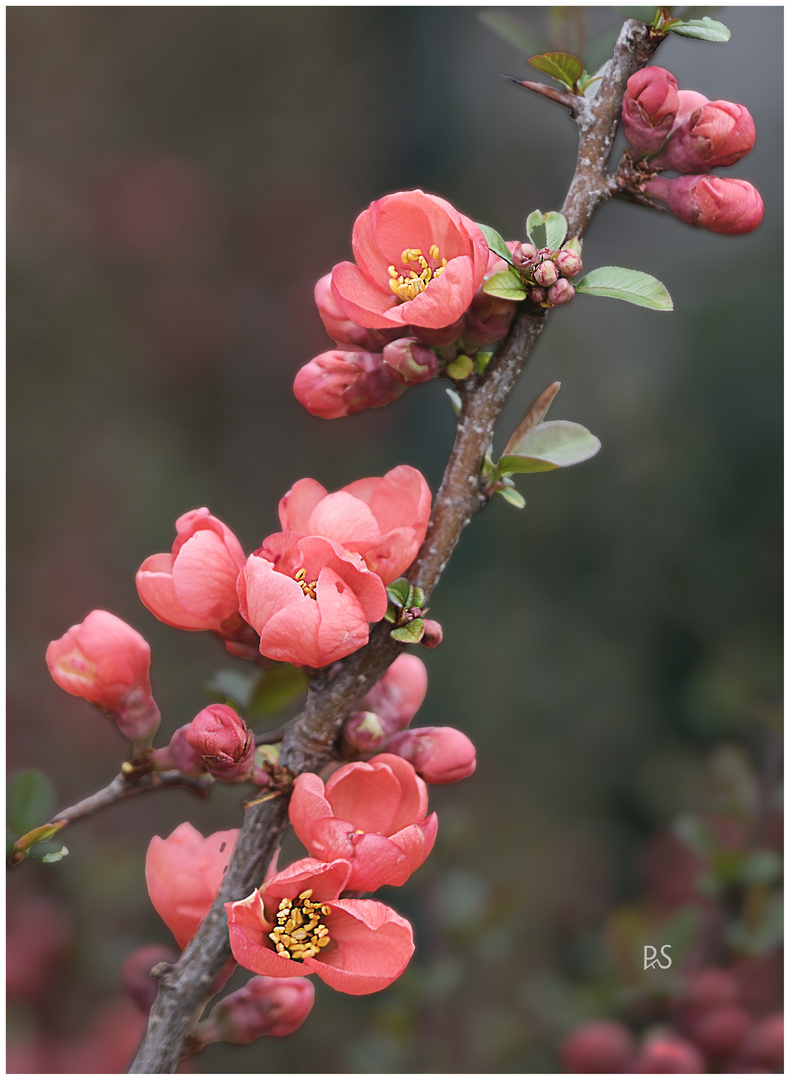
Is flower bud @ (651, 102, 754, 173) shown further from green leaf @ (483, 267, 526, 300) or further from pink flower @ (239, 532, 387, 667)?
pink flower @ (239, 532, 387, 667)

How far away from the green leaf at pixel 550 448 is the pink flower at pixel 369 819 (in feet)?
0.66

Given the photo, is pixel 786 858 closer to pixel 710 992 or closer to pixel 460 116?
pixel 710 992

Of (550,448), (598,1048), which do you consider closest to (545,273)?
(550,448)

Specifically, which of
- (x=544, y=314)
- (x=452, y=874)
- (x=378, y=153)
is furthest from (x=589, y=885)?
(x=378, y=153)

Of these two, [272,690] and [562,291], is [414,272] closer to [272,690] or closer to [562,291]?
[562,291]

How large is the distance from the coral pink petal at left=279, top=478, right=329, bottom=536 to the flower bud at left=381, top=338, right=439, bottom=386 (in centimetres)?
9

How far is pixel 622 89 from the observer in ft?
2.01

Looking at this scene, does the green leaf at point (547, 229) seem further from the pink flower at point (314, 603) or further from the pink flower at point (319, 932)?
the pink flower at point (319, 932)

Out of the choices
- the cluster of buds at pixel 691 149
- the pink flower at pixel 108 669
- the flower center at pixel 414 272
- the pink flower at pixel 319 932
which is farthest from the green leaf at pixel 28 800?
the cluster of buds at pixel 691 149

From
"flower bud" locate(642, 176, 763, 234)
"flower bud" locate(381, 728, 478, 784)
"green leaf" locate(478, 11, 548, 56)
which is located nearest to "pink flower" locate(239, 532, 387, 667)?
"flower bud" locate(381, 728, 478, 784)

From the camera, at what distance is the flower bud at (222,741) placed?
550 millimetres

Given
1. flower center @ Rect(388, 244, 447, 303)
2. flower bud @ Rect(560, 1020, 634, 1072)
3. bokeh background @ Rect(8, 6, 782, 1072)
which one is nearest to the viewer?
flower center @ Rect(388, 244, 447, 303)

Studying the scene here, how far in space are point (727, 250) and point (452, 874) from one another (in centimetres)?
126

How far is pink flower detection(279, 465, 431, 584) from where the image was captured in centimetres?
56
